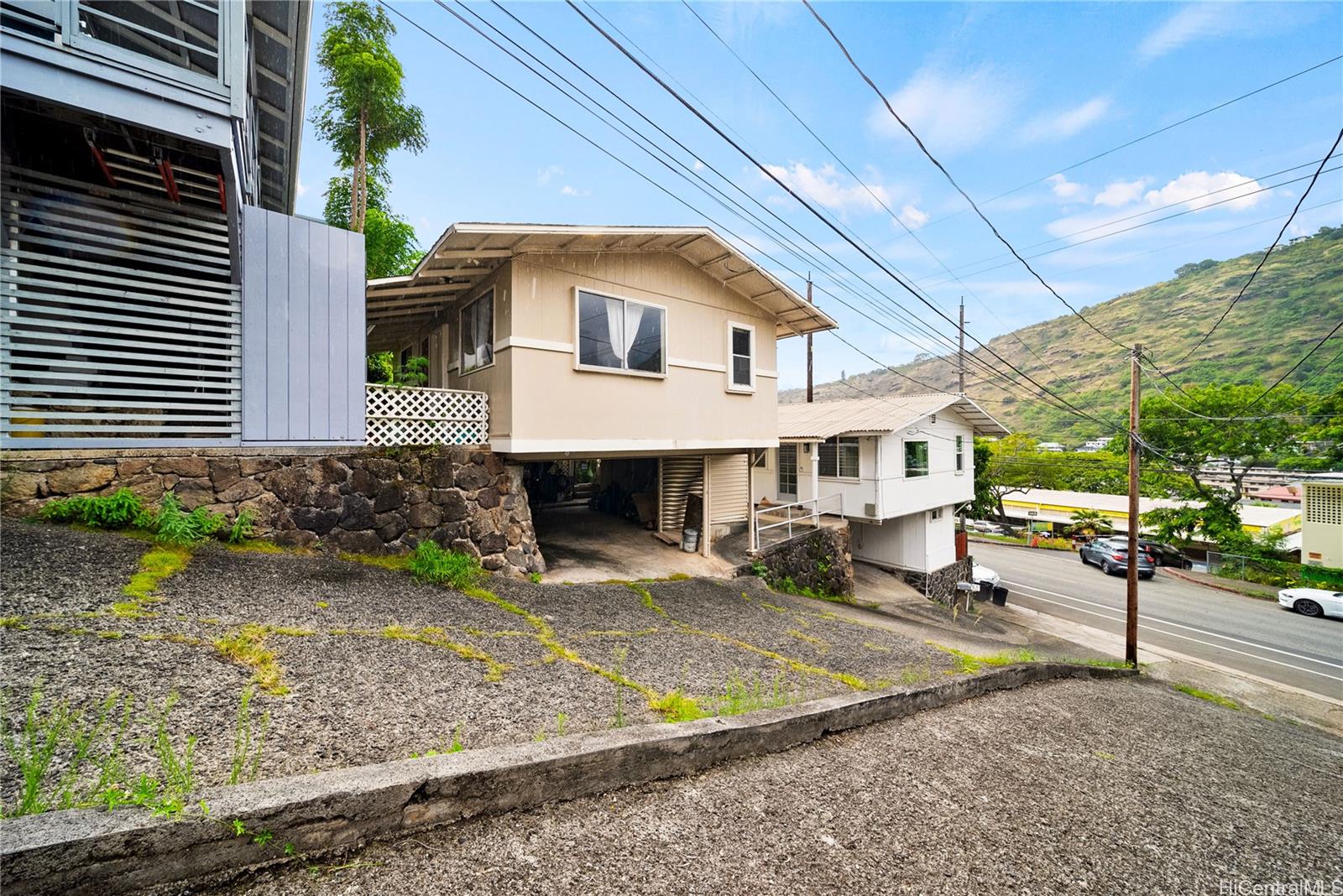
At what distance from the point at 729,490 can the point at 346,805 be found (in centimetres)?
1081

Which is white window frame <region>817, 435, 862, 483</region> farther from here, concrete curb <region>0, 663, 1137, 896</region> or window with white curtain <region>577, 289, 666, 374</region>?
concrete curb <region>0, 663, 1137, 896</region>

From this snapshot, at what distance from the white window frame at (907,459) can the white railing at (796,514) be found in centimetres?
214

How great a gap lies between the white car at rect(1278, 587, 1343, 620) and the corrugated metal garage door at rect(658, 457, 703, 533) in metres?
25.4

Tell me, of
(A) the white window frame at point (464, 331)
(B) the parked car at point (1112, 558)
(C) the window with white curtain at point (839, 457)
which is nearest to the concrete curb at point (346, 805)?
(A) the white window frame at point (464, 331)

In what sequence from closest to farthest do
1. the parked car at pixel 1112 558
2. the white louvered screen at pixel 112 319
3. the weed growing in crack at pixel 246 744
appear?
1. the weed growing in crack at pixel 246 744
2. the white louvered screen at pixel 112 319
3. the parked car at pixel 1112 558

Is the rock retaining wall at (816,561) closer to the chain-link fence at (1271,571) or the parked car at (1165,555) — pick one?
the chain-link fence at (1271,571)

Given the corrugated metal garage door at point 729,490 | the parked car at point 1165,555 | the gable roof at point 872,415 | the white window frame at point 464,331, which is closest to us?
the white window frame at point 464,331

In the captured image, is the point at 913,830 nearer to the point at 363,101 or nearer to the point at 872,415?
the point at 872,415

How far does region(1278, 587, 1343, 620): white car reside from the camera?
1916 cm

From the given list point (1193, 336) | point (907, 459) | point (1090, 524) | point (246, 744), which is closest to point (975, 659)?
point (246, 744)

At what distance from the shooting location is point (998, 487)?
40.3m

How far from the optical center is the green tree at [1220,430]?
25.2 metres

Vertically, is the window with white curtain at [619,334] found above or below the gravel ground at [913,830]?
above

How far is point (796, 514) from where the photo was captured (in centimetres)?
1697
